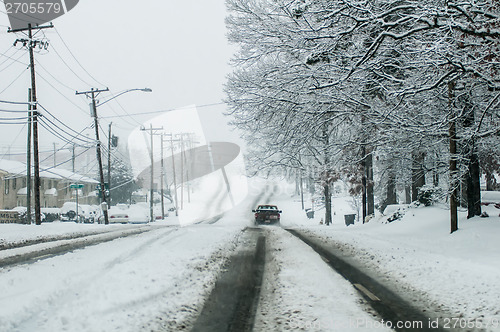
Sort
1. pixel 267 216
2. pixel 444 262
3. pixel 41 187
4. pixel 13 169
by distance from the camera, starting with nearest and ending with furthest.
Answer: pixel 444 262 < pixel 267 216 < pixel 13 169 < pixel 41 187

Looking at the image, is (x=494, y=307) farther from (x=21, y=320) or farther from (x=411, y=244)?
(x=411, y=244)

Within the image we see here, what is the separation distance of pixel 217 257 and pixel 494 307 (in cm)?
645

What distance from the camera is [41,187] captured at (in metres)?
58.9

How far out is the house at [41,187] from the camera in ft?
164

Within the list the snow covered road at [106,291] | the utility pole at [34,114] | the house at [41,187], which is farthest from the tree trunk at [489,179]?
the house at [41,187]

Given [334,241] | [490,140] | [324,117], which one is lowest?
Answer: [334,241]

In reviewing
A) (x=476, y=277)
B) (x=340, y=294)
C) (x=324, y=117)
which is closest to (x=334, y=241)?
(x=324, y=117)

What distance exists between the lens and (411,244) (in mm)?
13562

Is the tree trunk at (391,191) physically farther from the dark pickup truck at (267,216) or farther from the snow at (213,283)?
the snow at (213,283)

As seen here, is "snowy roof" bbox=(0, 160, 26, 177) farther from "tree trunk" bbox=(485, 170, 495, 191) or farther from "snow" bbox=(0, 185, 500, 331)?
"tree trunk" bbox=(485, 170, 495, 191)

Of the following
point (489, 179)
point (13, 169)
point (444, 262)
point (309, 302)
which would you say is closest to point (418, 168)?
point (444, 262)

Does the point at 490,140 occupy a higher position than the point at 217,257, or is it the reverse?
the point at 490,140

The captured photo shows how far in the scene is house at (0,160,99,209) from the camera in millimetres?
49875

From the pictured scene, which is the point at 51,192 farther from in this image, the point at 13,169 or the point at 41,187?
the point at 13,169
